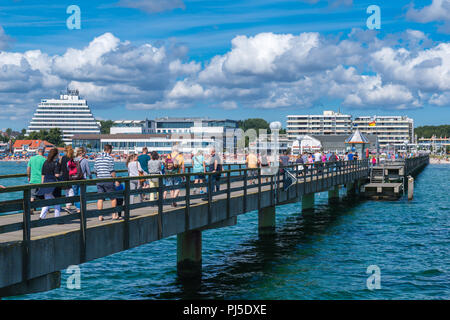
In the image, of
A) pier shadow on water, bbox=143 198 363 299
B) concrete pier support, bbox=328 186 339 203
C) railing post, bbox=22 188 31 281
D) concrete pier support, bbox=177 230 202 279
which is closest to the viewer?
railing post, bbox=22 188 31 281

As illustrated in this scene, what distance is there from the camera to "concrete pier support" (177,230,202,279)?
18484 millimetres

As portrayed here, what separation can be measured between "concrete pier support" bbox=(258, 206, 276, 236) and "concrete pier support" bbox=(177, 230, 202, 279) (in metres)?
9.11

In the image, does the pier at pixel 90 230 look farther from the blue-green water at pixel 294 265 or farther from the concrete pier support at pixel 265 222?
the concrete pier support at pixel 265 222

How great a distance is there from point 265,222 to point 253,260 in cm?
637

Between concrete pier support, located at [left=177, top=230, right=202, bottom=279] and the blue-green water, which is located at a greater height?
concrete pier support, located at [left=177, top=230, right=202, bottom=279]

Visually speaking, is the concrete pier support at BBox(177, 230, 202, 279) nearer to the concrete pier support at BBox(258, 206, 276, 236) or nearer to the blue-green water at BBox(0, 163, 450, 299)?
the blue-green water at BBox(0, 163, 450, 299)

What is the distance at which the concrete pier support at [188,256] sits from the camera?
18.5 meters

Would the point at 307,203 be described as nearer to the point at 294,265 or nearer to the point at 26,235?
the point at 294,265

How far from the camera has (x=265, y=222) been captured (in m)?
27.8

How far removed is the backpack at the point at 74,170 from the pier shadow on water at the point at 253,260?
433cm

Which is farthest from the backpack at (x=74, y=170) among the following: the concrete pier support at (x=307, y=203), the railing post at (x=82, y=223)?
the concrete pier support at (x=307, y=203)

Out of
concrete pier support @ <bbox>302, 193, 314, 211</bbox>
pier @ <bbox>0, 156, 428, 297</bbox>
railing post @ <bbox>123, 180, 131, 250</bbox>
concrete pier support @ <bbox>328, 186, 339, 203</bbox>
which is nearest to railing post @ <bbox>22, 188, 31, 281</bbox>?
pier @ <bbox>0, 156, 428, 297</bbox>

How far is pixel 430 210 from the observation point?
130ft
